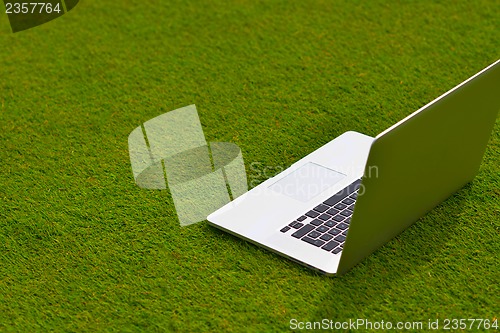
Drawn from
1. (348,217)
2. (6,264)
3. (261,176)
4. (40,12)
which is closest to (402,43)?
(261,176)

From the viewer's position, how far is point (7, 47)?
2.66 metres

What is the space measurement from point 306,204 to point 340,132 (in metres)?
0.44

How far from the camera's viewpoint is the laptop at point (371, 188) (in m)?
1.47

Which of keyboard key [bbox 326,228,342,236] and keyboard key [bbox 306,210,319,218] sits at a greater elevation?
keyboard key [bbox 306,210,319,218]

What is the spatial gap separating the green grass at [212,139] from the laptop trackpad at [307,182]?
0.11 meters

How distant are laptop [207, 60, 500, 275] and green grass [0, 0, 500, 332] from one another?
41 mm

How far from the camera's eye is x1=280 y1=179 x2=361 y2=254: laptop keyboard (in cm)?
163

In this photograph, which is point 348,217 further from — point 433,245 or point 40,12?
point 40,12

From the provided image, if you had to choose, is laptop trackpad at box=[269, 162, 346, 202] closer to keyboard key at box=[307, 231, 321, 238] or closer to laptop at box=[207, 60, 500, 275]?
laptop at box=[207, 60, 500, 275]

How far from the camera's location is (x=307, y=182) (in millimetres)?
1842

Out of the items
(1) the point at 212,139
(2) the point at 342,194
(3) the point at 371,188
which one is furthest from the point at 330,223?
(1) the point at 212,139

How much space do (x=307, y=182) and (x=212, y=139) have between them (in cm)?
39

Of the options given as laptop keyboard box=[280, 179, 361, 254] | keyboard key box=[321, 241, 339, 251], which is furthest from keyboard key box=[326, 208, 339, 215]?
keyboard key box=[321, 241, 339, 251]

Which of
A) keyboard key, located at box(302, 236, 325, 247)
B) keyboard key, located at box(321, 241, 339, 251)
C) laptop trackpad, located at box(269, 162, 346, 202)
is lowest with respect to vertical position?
keyboard key, located at box(321, 241, 339, 251)
